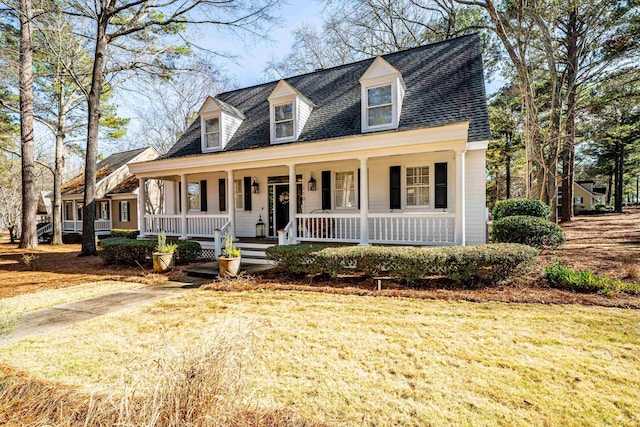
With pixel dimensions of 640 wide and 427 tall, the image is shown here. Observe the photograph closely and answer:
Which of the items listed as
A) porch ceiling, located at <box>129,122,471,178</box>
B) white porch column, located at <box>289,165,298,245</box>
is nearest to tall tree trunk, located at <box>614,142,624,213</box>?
porch ceiling, located at <box>129,122,471,178</box>

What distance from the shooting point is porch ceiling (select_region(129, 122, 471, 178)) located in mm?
7637

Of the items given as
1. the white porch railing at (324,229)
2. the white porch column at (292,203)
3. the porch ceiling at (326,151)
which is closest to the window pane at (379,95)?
the porch ceiling at (326,151)

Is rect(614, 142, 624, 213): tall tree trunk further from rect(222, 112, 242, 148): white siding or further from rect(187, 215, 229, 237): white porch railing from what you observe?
rect(187, 215, 229, 237): white porch railing

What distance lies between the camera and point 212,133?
42.4 feet

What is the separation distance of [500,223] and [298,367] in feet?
27.3

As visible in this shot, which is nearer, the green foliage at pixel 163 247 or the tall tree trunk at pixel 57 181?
the green foliage at pixel 163 247

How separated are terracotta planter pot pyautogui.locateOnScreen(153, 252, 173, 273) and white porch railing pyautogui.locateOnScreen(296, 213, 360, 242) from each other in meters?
4.15

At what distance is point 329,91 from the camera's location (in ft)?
41.5

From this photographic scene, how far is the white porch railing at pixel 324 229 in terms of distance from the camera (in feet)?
31.2

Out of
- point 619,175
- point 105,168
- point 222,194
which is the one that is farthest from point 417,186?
point 619,175

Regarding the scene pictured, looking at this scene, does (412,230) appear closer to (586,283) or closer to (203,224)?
(586,283)

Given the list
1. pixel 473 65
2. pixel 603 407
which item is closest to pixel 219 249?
pixel 603 407

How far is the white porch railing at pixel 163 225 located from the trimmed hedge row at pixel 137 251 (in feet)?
6.72

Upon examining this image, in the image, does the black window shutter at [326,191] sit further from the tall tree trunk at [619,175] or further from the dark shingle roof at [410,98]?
the tall tree trunk at [619,175]
